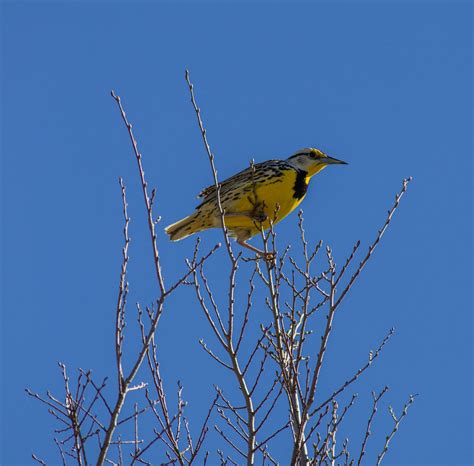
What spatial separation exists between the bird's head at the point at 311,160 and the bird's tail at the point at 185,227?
944mm

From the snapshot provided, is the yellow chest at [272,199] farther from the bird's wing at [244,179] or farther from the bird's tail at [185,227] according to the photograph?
the bird's tail at [185,227]

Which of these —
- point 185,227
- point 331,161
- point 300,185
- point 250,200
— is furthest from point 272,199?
point 331,161

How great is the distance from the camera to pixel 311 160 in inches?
275

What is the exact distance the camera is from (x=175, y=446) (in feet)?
13.1

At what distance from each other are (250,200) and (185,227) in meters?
0.63

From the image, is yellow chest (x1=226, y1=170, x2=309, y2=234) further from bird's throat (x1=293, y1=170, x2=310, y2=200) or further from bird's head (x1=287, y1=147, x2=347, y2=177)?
bird's head (x1=287, y1=147, x2=347, y2=177)

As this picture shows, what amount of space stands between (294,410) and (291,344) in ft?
1.15

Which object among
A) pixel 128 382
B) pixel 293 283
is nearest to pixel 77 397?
pixel 128 382

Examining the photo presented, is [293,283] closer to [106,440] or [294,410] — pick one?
[294,410]

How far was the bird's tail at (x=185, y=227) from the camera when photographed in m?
6.59

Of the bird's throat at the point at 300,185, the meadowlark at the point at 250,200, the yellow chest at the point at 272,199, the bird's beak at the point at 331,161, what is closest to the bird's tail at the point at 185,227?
the meadowlark at the point at 250,200

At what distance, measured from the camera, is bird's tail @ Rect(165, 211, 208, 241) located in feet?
21.6

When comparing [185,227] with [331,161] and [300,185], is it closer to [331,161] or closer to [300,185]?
[300,185]

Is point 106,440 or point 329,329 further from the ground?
point 329,329
